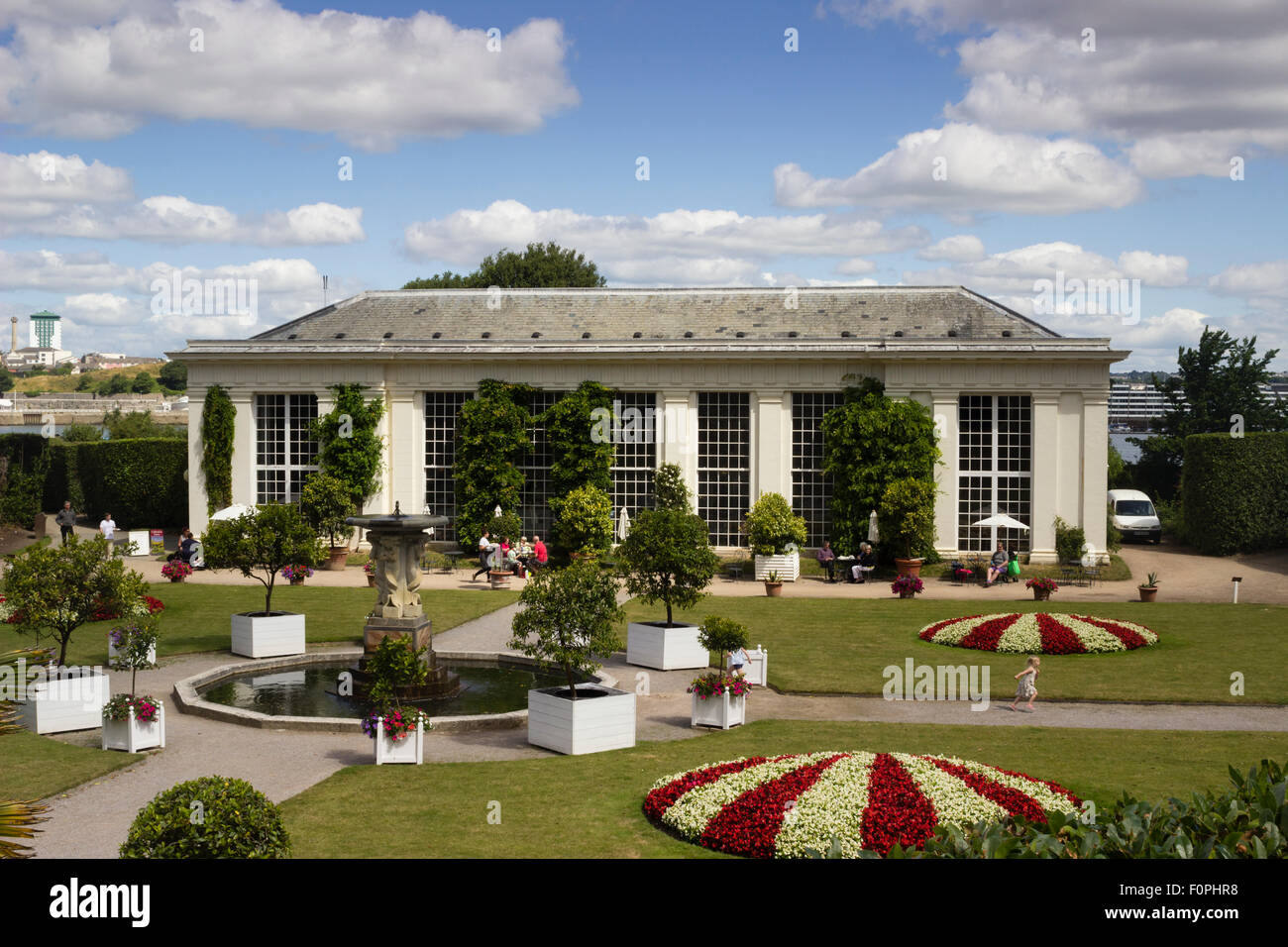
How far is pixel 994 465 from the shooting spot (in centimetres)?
3581

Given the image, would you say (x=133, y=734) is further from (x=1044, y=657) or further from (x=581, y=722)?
(x=1044, y=657)

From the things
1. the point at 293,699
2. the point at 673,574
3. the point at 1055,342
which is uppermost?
the point at 1055,342

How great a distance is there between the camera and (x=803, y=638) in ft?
79.0

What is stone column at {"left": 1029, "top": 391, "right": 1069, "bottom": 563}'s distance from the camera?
35281 millimetres

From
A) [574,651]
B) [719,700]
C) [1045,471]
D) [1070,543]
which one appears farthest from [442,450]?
[719,700]

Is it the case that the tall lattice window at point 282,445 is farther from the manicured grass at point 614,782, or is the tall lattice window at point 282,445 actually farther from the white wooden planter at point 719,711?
the manicured grass at point 614,782

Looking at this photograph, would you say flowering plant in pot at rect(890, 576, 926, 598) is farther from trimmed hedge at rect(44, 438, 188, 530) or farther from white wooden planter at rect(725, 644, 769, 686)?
trimmed hedge at rect(44, 438, 188, 530)

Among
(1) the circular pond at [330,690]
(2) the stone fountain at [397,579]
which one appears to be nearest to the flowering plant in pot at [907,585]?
(1) the circular pond at [330,690]

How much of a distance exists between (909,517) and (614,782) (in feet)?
71.4

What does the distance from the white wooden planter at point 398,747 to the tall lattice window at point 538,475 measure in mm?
23180

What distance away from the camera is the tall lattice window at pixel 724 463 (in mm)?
37250

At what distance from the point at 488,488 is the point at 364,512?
4.40 m
